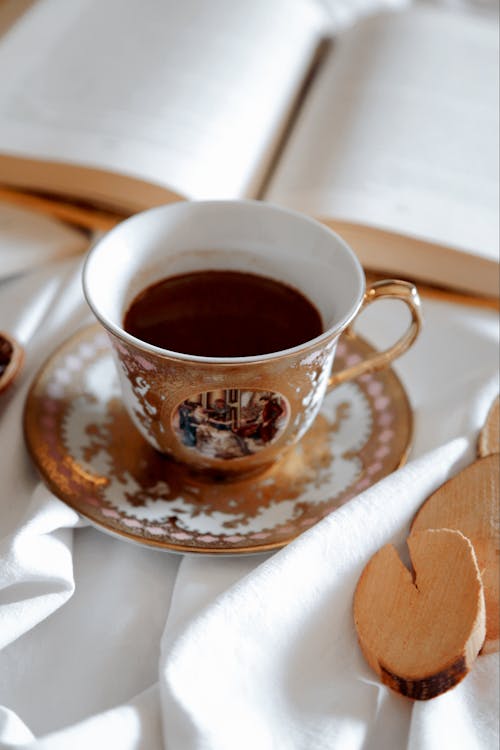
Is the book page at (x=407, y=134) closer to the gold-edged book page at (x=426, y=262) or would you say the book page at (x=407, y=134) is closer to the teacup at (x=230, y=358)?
the gold-edged book page at (x=426, y=262)

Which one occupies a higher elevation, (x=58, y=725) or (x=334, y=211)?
(x=334, y=211)

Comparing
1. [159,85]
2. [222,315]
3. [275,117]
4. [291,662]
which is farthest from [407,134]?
[291,662]

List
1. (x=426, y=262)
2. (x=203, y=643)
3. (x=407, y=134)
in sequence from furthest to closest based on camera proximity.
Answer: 1. (x=407, y=134)
2. (x=426, y=262)
3. (x=203, y=643)

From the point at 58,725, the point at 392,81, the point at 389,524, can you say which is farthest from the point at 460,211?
the point at 58,725

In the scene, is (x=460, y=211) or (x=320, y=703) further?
(x=460, y=211)

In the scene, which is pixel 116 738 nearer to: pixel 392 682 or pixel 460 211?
pixel 392 682

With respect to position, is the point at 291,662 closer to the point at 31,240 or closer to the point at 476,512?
the point at 476,512
